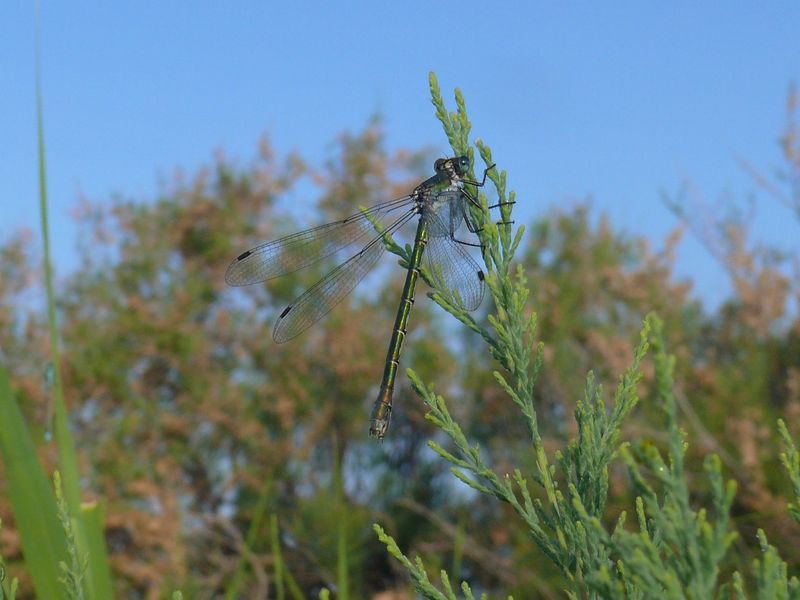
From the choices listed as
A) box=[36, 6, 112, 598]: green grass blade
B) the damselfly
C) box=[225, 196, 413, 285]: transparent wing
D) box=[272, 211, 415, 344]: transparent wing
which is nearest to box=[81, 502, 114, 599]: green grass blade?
box=[36, 6, 112, 598]: green grass blade

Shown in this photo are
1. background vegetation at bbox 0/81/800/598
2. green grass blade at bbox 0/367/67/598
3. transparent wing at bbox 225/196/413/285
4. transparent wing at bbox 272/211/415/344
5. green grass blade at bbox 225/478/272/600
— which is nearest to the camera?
green grass blade at bbox 0/367/67/598

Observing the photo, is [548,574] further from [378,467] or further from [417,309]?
[417,309]

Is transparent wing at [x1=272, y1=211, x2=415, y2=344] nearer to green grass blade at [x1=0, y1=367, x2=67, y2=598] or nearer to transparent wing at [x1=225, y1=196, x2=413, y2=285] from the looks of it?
transparent wing at [x1=225, y1=196, x2=413, y2=285]

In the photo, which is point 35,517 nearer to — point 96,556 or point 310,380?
point 96,556

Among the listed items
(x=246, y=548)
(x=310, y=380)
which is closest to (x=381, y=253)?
(x=246, y=548)

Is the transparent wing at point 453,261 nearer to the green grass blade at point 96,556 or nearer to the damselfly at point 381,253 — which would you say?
the damselfly at point 381,253

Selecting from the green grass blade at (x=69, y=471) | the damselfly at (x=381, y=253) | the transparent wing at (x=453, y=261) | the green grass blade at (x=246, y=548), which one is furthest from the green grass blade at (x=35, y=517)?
the transparent wing at (x=453, y=261)
